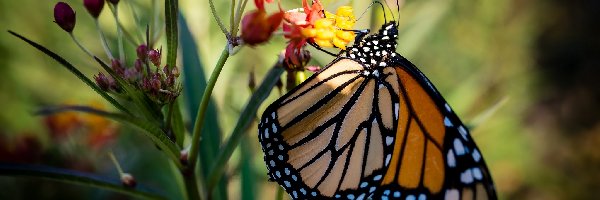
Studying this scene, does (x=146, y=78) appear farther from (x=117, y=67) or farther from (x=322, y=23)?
(x=322, y=23)

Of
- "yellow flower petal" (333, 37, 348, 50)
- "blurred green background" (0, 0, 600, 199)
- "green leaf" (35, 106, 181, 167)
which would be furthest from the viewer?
"blurred green background" (0, 0, 600, 199)

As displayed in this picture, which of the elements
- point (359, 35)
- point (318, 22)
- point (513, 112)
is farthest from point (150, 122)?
point (513, 112)

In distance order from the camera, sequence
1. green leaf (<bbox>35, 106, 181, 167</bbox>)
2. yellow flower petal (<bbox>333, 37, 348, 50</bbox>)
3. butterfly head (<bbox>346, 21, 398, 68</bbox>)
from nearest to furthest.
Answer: green leaf (<bbox>35, 106, 181, 167</bbox>)
yellow flower petal (<bbox>333, 37, 348, 50</bbox>)
butterfly head (<bbox>346, 21, 398, 68</bbox>)

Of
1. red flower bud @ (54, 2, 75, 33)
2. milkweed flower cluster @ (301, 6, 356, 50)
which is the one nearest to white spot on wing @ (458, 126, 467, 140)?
milkweed flower cluster @ (301, 6, 356, 50)

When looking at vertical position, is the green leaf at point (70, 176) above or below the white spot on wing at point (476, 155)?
below

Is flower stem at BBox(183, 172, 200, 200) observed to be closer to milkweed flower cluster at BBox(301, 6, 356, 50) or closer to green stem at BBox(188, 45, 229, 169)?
green stem at BBox(188, 45, 229, 169)

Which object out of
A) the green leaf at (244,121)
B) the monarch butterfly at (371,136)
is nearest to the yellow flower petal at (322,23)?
the green leaf at (244,121)

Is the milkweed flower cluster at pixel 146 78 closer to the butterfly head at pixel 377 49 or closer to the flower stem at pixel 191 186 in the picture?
the flower stem at pixel 191 186
